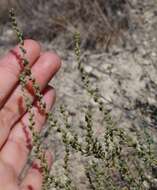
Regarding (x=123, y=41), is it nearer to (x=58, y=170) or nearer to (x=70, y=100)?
(x=70, y=100)

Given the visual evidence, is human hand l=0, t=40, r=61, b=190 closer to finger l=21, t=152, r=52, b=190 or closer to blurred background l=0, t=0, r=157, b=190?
finger l=21, t=152, r=52, b=190

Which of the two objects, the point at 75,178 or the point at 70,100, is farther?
the point at 70,100

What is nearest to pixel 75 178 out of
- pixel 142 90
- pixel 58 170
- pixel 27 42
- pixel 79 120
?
pixel 58 170

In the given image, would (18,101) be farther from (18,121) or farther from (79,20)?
(79,20)

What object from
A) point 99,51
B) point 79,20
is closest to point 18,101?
point 99,51

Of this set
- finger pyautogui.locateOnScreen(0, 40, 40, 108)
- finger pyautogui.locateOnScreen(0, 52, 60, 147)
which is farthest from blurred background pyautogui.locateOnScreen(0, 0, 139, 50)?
finger pyautogui.locateOnScreen(0, 40, 40, 108)

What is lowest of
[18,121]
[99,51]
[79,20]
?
[99,51]

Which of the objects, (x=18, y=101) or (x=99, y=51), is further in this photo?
(x=99, y=51)

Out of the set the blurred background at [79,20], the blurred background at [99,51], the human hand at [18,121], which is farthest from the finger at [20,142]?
the blurred background at [79,20]
